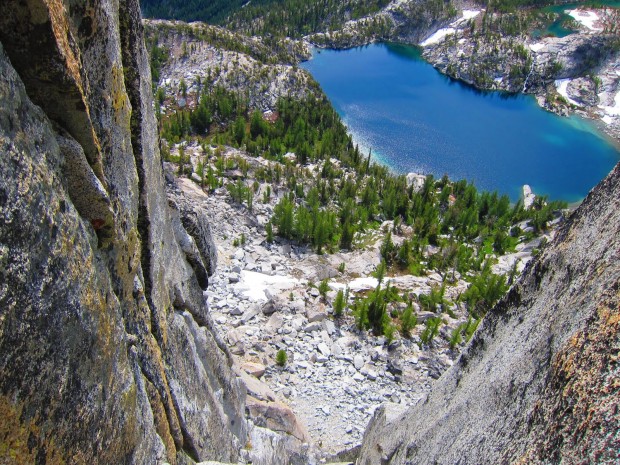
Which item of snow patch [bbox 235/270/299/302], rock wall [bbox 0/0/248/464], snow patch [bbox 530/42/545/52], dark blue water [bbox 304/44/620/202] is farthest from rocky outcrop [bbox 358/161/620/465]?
snow patch [bbox 530/42/545/52]

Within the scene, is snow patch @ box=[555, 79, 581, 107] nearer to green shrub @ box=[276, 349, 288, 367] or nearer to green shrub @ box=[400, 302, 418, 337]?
green shrub @ box=[400, 302, 418, 337]

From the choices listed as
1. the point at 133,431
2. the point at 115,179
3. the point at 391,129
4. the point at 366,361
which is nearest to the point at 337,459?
the point at 366,361

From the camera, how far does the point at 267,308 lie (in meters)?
18.8

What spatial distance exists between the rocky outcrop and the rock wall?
3625 mm

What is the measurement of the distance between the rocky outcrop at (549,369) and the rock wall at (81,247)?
3.63m

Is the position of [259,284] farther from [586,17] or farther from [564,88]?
[586,17]

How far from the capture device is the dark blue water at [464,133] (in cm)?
4638

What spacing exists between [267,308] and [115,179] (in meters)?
14.7

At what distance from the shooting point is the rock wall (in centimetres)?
279

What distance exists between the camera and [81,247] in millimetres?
3529

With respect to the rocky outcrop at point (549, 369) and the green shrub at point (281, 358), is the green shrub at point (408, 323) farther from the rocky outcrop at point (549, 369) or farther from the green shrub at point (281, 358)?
the rocky outcrop at point (549, 369)

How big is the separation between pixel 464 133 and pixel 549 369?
2111 inches

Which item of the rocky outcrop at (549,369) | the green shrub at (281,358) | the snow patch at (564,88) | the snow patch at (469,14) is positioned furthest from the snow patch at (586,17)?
the rocky outcrop at (549,369)

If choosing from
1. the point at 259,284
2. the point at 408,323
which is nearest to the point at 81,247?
the point at 259,284
